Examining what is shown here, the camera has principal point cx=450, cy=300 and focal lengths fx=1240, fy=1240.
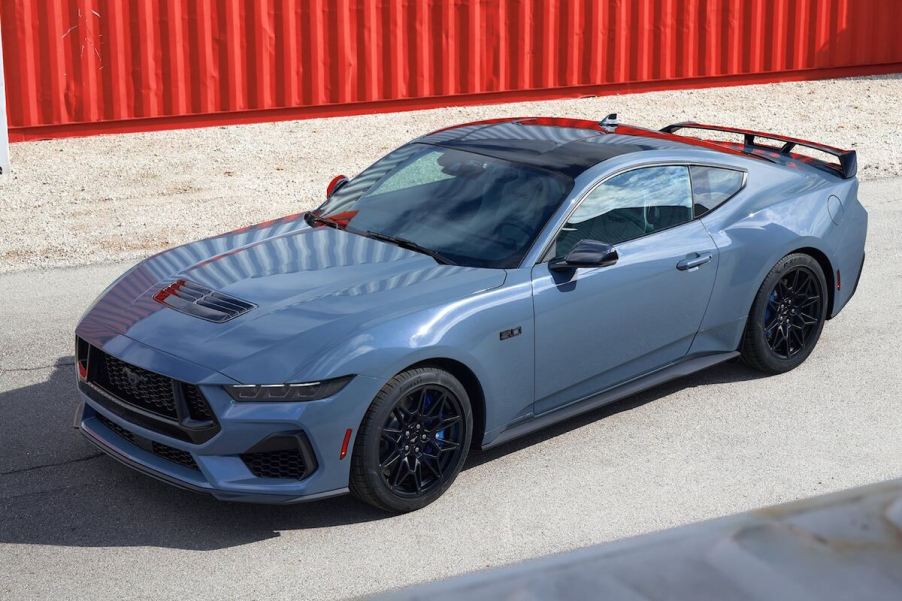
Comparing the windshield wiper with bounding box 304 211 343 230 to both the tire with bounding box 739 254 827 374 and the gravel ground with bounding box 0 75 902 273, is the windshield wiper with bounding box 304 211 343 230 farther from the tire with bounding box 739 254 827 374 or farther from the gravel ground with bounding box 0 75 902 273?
the gravel ground with bounding box 0 75 902 273

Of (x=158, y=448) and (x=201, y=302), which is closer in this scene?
(x=158, y=448)

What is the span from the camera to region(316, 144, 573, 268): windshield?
615 cm

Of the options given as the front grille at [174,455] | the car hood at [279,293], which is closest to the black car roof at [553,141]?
the car hood at [279,293]

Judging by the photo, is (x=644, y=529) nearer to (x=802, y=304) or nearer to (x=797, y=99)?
(x=802, y=304)

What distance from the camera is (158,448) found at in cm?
539

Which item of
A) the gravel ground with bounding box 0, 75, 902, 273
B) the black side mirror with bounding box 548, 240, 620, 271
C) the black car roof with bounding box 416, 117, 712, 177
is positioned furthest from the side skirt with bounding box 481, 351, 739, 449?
the gravel ground with bounding box 0, 75, 902, 273

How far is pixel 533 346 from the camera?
5879 millimetres

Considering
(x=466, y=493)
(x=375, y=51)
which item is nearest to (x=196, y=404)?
(x=466, y=493)

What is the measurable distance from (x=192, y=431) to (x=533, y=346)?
1.66 meters

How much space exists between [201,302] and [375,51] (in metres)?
9.58

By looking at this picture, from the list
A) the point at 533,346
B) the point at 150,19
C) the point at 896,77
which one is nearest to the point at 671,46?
the point at 896,77

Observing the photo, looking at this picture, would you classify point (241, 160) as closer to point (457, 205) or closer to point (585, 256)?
point (457, 205)

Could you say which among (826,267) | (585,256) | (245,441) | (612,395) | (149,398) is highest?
(585,256)

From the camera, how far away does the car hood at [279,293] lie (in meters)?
5.27
